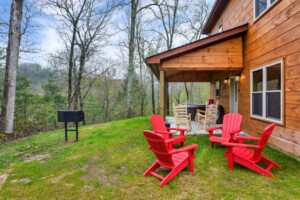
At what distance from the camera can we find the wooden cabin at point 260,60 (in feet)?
11.0

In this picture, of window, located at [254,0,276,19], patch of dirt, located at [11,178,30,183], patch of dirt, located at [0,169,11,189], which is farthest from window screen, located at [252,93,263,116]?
patch of dirt, located at [0,169,11,189]

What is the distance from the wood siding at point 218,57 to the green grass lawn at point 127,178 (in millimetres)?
2833

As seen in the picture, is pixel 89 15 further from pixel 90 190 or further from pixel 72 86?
pixel 90 190

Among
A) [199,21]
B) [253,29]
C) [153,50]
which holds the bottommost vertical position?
[253,29]

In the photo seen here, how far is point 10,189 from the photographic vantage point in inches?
93.2

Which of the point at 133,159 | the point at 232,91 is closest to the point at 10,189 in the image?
the point at 133,159

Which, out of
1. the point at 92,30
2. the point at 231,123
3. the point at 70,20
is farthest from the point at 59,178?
the point at 70,20

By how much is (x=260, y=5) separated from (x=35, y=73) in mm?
13417

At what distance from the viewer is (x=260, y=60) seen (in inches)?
176

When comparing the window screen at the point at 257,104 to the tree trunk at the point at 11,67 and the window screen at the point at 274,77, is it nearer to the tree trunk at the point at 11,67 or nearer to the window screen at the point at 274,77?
the window screen at the point at 274,77

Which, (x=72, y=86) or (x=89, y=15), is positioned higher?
(x=89, y=15)

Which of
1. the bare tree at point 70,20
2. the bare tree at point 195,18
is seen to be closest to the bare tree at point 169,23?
the bare tree at point 195,18

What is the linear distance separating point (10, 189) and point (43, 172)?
0.55 meters

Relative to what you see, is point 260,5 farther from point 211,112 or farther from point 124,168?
point 124,168
